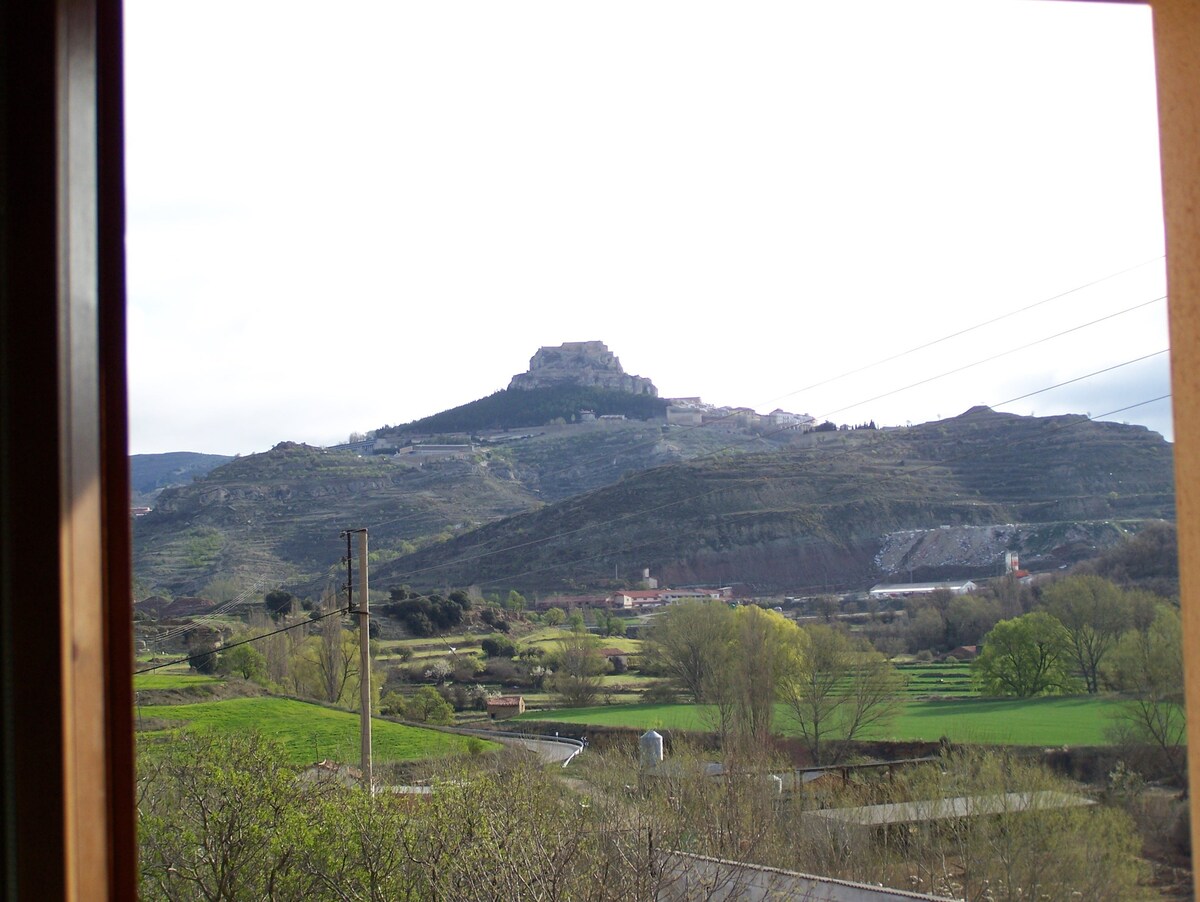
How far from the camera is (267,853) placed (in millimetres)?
7430

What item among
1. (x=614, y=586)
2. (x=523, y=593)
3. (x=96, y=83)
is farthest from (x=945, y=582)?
(x=96, y=83)

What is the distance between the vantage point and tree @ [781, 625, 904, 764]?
868 inches

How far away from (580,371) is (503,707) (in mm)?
72233

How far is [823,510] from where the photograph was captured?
40.7 metres

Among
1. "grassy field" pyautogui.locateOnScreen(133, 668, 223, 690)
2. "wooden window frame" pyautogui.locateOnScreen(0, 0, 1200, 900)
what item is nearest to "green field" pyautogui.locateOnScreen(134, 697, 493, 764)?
"grassy field" pyautogui.locateOnScreen(133, 668, 223, 690)

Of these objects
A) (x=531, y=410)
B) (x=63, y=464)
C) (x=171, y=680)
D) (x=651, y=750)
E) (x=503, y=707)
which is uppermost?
(x=531, y=410)

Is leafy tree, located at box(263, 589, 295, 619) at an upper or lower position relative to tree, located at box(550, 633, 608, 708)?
upper

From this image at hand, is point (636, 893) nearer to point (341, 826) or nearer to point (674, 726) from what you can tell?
point (341, 826)

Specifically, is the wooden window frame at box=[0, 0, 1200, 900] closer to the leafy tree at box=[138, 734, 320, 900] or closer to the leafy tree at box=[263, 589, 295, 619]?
the leafy tree at box=[138, 734, 320, 900]

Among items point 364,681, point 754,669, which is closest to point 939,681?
point 754,669

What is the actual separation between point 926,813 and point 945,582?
19.4m

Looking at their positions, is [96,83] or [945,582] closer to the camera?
[96,83]

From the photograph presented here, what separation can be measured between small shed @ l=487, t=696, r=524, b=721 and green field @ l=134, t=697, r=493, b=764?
8467 mm

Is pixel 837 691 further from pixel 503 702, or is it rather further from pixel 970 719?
pixel 503 702
